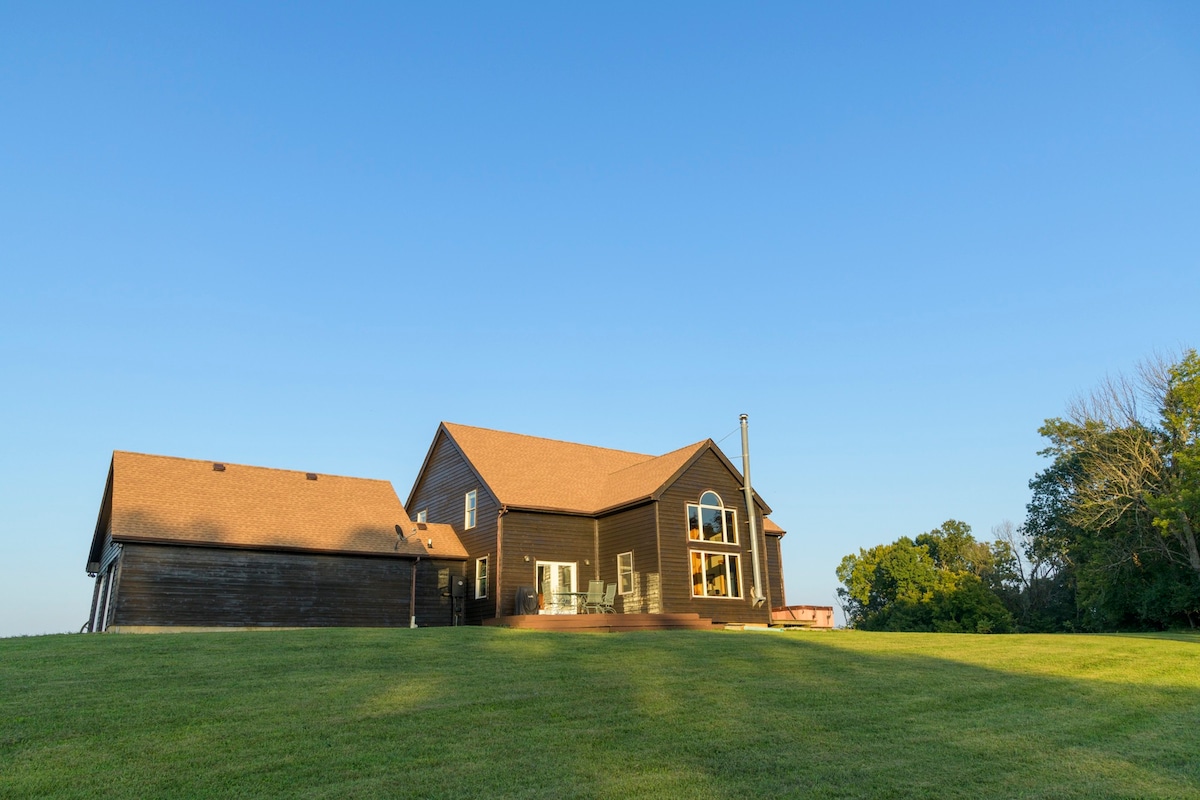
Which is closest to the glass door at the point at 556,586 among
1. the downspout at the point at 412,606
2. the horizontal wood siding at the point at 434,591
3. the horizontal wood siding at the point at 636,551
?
the horizontal wood siding at the point at 636,551

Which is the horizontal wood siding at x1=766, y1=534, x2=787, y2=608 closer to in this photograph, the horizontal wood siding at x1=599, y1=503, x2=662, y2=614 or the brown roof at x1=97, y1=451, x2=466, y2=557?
the horizontal wood siding at x1=599, y1=503, x2=662, y2=614

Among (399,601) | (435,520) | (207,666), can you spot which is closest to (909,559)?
(435,520)

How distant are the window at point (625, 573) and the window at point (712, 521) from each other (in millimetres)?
2204

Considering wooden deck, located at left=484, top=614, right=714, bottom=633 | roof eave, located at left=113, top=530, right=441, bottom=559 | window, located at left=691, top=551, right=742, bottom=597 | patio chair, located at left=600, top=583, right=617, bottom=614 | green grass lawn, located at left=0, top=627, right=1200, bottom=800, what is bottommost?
green grass lawn, located at left=0, top=627, right=1200, bottom=800

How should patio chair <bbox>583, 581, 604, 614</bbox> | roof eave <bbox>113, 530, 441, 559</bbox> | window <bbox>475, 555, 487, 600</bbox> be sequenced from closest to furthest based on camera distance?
roof eave <bbox>113, 530, 441, 559</bbox>
patio chair <bbox>583, 581, 604, 614</bbox>
window <bbox>475, 555, 487, 600</bbox>

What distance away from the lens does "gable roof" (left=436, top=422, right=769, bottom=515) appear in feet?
95.2

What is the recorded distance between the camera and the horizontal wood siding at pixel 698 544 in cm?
2747

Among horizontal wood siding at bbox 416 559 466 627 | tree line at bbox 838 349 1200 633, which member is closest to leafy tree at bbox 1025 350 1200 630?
tree line at bbox 838 349 1200 633

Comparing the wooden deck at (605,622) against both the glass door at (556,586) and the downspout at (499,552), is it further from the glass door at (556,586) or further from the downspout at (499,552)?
the glass door at (556,586)

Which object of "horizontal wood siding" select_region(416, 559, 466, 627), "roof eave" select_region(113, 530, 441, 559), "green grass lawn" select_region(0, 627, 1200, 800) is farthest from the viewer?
"horizontal wood siding" select_region(416, 559, 466, 627)

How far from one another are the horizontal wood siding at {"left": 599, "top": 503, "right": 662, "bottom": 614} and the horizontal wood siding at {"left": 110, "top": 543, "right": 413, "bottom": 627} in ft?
22.0

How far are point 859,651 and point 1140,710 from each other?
6066 mm

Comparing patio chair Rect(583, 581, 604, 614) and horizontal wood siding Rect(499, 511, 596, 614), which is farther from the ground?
horizontal wood siding Rect(499, 511, 596, 614)

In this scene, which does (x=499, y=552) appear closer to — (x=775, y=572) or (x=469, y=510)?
(x=469, y=510)
